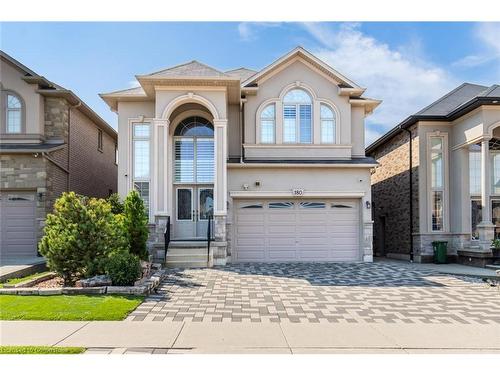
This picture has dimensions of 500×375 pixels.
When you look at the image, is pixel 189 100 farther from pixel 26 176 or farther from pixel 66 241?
pixel 66 241

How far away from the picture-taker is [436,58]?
1184 cm

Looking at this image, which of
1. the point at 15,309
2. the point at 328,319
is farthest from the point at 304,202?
the point at 15,309

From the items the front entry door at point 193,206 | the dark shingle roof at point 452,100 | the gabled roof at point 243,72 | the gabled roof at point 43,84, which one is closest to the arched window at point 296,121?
the gabled roof at point 243,72

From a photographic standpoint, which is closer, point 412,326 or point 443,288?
point 412,326

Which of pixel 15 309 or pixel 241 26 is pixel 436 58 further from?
pixel 15 309

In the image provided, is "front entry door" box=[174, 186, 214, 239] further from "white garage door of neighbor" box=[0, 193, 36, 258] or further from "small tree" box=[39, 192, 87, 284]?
"small tree" box=[39, 192, 87, 284]

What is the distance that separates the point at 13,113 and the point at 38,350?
12.6m

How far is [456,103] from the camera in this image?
55.6ft

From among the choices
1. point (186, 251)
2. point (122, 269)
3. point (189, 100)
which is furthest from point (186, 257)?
point (189, 100)

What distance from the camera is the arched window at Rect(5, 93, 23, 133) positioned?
15.3 metres

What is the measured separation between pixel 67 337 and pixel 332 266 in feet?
31.6

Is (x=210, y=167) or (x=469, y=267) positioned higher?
(x=210, y=167)

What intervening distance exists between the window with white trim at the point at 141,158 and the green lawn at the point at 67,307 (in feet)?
23.9

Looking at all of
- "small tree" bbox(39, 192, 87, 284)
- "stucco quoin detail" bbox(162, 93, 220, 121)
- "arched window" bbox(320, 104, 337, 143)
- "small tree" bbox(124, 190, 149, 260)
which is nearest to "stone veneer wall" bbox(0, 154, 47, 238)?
"small tree" bbox(124, 190, 149, 260)
